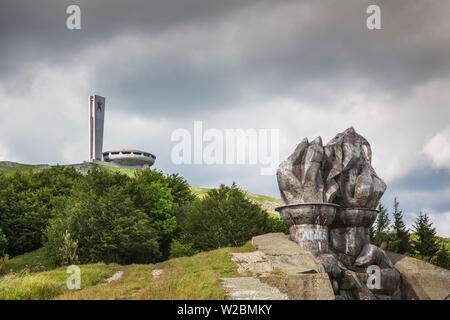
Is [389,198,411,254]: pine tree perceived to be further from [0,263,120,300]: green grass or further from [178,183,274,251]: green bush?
[0,263,120,300]: green grass

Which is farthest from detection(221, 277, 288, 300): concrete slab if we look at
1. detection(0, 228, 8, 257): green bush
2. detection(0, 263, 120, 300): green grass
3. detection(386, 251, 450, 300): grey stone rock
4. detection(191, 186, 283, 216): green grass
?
detection(191, 186, 283, 216): green grass

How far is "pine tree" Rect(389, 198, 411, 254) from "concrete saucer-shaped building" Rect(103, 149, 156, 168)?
88292 mm

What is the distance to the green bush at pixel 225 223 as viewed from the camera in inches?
1090

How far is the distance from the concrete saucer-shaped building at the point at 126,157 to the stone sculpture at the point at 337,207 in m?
103

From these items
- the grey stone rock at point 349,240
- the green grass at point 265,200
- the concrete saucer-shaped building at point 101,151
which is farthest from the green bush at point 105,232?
the concrete saucer-shaped building at point 101,151

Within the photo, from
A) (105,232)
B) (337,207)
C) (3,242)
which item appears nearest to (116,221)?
(105,232)

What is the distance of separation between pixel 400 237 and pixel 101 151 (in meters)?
94.5

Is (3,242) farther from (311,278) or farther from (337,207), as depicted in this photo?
(311,278)

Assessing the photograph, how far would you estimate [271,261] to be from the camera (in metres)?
17.5

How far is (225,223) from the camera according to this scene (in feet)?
92.1

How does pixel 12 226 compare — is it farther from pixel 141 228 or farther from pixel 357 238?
pixel 357 238

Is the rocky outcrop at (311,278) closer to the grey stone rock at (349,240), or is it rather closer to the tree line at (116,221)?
the grey stone rock at (349,240)
